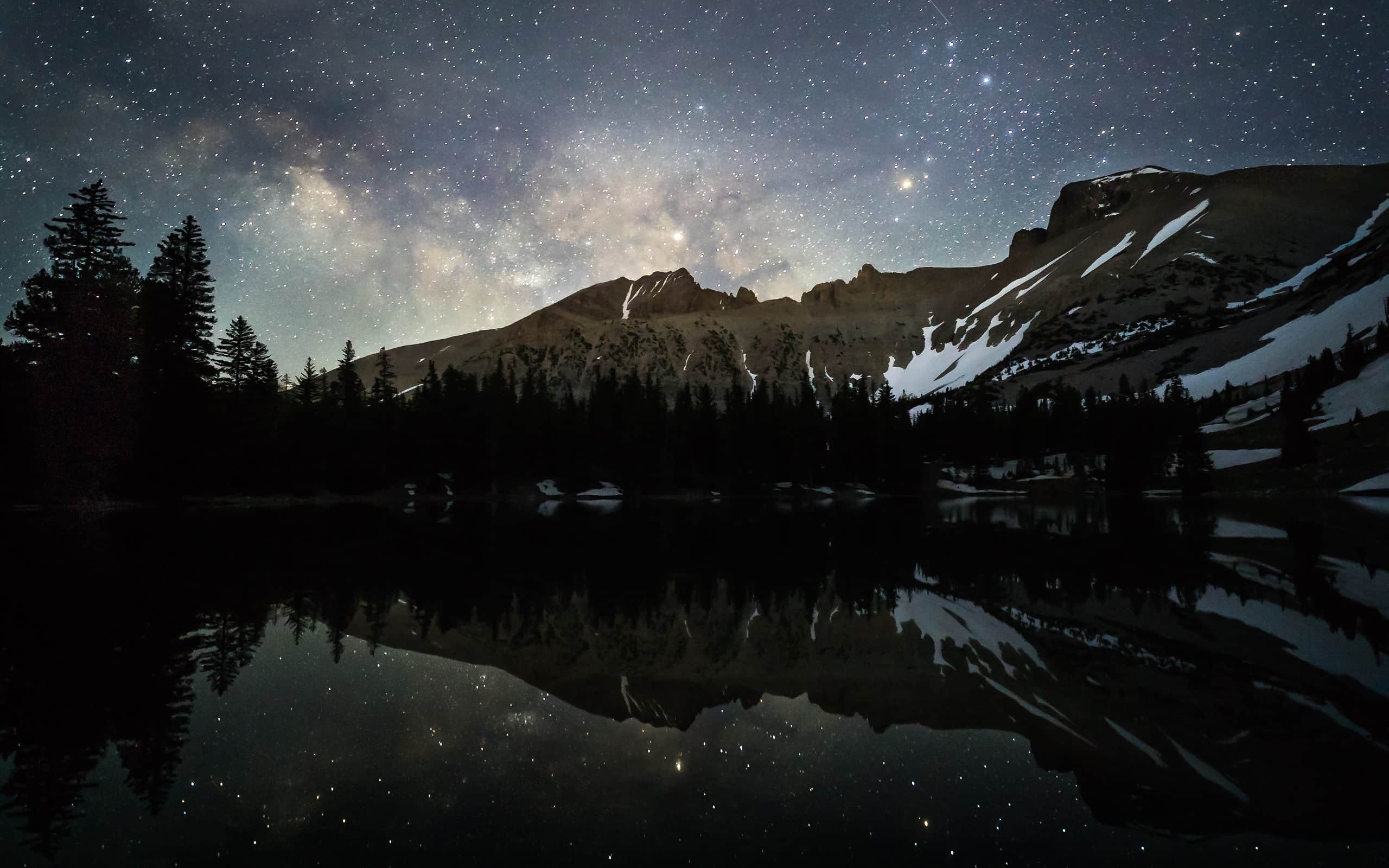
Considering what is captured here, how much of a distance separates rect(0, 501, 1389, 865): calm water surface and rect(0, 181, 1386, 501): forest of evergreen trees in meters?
40.7

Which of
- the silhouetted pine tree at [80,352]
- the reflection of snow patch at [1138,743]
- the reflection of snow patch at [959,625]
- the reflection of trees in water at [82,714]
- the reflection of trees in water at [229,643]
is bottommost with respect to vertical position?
the reflection of snow patch at [959,625]

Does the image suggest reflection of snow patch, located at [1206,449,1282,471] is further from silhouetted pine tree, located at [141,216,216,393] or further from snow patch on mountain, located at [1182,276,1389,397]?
silhouetted pine tree, located at [141,216,216,393]

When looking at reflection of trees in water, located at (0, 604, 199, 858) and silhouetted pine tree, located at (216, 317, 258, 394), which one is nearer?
reflection of trees in water, located at (0, 604, 199, 858)

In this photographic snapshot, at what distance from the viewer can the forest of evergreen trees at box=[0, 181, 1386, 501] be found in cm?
4906

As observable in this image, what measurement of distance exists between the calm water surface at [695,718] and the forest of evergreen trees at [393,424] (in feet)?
134

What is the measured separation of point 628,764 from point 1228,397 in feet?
614

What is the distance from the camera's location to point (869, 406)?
13162cm

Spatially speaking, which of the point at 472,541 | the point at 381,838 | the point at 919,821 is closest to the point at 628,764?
the point at 381,838

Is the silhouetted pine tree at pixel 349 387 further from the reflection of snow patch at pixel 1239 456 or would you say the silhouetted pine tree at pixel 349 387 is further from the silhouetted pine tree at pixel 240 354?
the reflection of snow patch at pixel 1239 456

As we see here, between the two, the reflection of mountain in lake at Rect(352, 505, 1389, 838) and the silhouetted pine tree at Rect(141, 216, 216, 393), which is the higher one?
the silhouetted pine tree at Rect(141, 216, 216, 393)

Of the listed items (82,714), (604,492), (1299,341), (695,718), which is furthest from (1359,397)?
(82,714)

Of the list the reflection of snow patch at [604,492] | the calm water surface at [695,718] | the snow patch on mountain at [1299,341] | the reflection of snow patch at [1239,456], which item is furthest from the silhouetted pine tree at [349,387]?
the snow patch on mountain at [1299,341]

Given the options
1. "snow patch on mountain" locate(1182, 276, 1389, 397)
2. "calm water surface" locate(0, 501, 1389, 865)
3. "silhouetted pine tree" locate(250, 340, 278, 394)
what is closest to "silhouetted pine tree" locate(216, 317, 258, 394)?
"silhouetted pine tree" locate(250, 340, 278, 394)

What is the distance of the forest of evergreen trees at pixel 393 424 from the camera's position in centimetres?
4906
